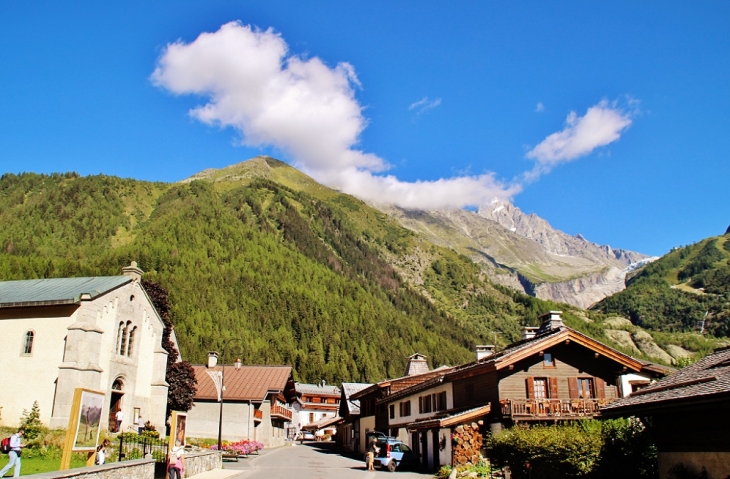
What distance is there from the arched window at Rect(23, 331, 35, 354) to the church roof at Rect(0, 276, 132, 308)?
172 cm

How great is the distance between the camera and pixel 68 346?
30469 millimetres

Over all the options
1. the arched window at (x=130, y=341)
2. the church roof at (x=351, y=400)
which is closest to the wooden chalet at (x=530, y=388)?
the arched window at (x=130, y=341)

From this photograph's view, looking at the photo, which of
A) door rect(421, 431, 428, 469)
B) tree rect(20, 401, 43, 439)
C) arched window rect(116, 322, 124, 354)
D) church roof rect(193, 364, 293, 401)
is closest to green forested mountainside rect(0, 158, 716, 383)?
church roof rect(193, 364, 293, 401)

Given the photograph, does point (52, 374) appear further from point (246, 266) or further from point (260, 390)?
point (246, 266)

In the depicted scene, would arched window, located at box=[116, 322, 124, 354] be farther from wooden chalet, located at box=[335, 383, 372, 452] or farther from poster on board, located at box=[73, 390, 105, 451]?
wooden chalet, located at box=[335, 383, 372, 452]

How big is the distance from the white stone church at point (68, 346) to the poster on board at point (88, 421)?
32.3ft

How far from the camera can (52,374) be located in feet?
99.7

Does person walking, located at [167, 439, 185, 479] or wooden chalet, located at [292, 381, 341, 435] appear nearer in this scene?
person walking, located at [167, 439, 185, 479]

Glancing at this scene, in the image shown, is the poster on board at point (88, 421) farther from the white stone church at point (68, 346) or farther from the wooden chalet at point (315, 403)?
the wooden chalet at point (315, 403)

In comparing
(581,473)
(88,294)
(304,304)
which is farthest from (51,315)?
(304,304)

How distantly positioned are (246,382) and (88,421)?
40397 mm

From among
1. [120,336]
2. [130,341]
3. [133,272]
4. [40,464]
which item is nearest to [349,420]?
[130,341]

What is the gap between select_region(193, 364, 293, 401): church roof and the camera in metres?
54.7

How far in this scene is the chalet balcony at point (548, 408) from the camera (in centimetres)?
2944
